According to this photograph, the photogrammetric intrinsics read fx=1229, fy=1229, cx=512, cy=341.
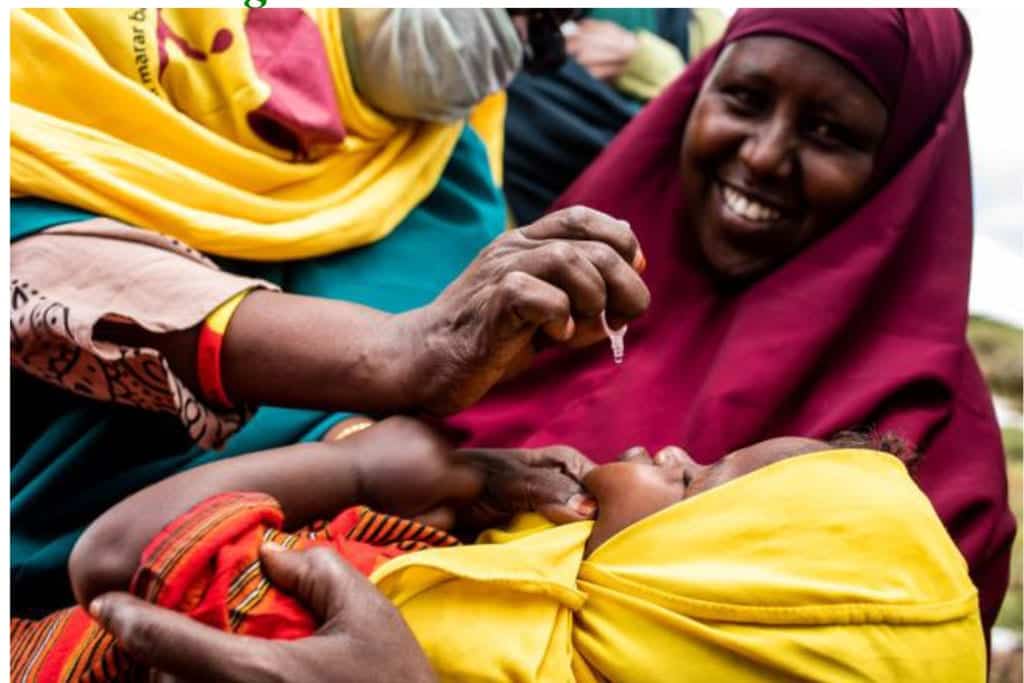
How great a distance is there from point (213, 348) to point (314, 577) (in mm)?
391

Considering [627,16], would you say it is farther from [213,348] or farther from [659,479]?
[659,479]

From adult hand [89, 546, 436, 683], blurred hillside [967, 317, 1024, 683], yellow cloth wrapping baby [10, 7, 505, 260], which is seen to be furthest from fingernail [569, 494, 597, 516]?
blurred hillside [967, 317, 1024, 683]

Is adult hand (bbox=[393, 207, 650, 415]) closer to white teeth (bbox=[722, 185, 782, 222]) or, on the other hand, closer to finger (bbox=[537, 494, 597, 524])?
finger (bbox=[537, 494, 597, 524])

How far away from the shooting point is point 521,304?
1.26 meters

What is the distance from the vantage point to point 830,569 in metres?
1.16

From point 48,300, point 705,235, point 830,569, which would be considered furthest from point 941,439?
point 48,300

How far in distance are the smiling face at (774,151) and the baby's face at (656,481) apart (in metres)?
0.66

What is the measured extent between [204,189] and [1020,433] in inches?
82.6

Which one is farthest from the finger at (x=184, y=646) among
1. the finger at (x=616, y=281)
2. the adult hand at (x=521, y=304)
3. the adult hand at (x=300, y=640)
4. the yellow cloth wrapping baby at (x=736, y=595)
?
the finger at (x=616, y=281)

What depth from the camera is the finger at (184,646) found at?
1065 millimetres

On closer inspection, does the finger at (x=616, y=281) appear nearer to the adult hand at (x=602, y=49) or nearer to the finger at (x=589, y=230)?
the finger at (x=589, y=230)

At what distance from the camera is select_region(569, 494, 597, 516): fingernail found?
131cm

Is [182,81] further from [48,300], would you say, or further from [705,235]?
[705,235]

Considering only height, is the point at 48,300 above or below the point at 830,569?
above
